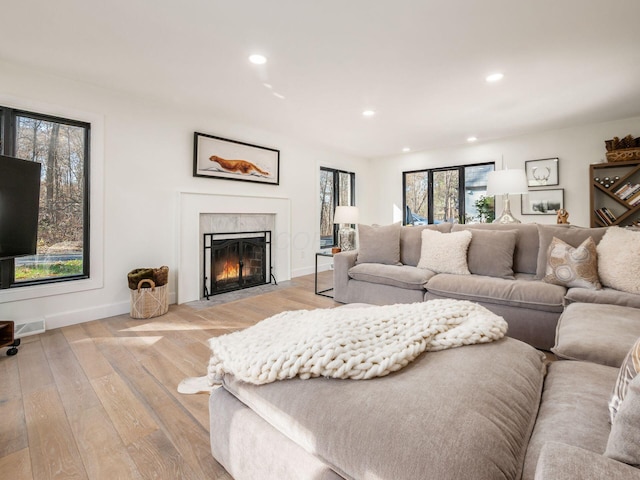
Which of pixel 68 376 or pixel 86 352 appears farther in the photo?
pixel 86 352

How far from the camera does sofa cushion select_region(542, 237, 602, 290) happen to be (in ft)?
7.67

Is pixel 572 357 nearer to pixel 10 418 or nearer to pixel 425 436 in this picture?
pixel 425 436

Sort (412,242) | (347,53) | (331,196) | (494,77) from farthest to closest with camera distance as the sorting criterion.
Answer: (331,196), (412,242), (494,77), (347,53)

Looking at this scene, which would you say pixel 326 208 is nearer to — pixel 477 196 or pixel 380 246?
pixel 380 246

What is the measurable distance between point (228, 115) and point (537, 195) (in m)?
4.70

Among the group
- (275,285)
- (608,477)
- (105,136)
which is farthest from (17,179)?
(608,477)

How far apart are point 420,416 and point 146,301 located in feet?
10.1

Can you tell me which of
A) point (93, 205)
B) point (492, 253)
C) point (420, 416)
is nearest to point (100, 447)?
point (420, 416)

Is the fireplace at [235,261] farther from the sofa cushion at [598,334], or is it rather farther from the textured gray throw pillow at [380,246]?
the sofa cushion at [598,334]

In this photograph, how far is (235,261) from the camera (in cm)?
436

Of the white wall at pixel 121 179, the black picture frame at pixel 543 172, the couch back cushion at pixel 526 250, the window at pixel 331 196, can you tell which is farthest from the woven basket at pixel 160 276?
the black picture frame at pixel 543 172

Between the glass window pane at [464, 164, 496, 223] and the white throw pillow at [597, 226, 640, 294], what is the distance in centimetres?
298

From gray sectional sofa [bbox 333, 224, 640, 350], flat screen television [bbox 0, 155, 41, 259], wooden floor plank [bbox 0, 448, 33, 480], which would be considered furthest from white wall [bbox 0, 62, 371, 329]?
gray sectional sofa [bbox 333, 224, 640, 350]

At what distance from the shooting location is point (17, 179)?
2268mm
